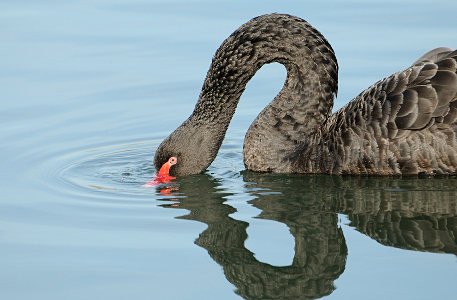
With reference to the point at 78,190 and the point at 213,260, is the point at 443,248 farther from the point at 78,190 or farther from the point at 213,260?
the point at 78,190

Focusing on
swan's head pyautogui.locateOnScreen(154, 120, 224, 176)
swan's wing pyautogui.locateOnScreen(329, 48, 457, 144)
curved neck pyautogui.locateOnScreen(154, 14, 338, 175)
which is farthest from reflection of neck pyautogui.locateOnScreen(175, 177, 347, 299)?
swan's wing pyautogui.locateOnScreen(329, 48, 457, 144)

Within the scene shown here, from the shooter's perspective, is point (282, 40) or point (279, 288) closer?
point (279, 288)

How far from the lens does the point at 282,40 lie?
403 inches

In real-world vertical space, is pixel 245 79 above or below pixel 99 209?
above

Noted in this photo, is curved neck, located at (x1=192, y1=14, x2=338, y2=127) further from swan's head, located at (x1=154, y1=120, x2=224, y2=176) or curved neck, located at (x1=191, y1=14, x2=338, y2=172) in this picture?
swan's head, located at (x1=154, y1=120, x2=224, y2=176)

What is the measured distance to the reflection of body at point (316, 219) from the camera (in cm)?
731

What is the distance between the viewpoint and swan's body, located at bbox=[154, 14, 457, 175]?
30.7ft

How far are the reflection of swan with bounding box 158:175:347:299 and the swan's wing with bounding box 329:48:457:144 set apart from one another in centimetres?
146

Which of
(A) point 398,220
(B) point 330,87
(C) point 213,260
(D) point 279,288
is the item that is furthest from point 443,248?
(B) point 330,87

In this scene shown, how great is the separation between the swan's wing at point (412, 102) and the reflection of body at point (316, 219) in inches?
23.5

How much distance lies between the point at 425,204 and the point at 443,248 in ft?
4.13

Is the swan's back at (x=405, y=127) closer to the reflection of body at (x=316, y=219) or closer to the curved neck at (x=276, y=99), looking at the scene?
the reflection of body at (x=316, y=219)

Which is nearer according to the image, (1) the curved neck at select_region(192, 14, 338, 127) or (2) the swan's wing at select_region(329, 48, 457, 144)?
(2) the swan's wing at select_region(329, 48, 457, 144)

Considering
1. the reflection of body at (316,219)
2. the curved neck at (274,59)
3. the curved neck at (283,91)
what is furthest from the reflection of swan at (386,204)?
the curved neck at (274,59)
